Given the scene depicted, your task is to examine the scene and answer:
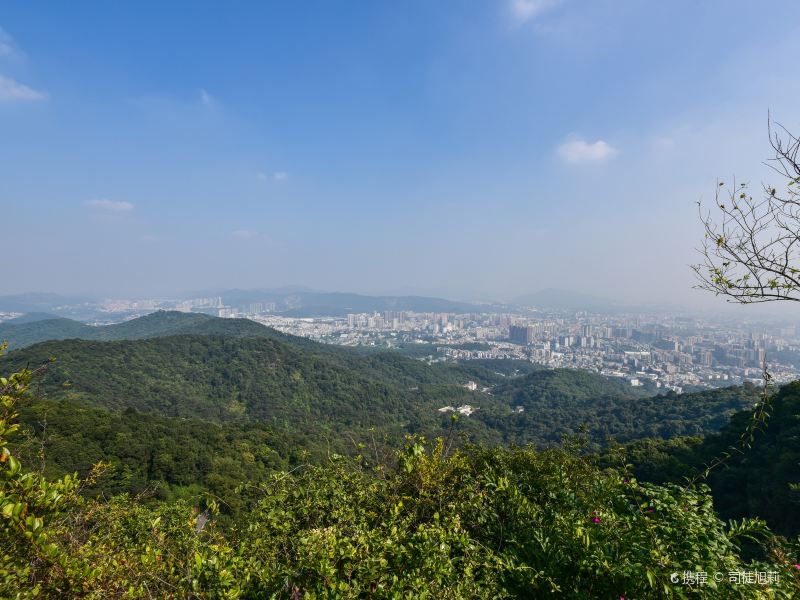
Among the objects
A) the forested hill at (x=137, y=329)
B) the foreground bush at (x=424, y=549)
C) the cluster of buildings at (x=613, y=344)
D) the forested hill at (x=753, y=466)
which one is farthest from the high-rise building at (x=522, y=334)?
the foreground bush at (x=424, y=549)

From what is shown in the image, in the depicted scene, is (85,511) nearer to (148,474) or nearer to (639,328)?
(148,474)

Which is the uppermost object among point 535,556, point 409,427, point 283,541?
point 535,556

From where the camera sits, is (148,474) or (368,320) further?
→ (368,320)

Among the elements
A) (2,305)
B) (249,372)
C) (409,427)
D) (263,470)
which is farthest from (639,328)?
(2,305)

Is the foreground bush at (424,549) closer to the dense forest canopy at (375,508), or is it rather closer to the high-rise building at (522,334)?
the dense forest canopy at (375,508)

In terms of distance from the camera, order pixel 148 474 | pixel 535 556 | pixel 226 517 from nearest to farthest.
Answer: pixel 535 556, pixel 226 517, pixel 148 474

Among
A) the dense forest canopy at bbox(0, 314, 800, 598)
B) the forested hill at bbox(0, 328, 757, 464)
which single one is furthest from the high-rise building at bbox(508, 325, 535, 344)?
the dense forest canopy at bbox(0, 314, 800, 598)

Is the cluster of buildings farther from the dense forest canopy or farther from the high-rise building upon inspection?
the dense forest canopy

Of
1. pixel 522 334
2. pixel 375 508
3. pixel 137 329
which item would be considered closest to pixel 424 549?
pixel 375 508

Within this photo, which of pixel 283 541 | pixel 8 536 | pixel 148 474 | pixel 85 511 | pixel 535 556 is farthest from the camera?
pixel 148 474
